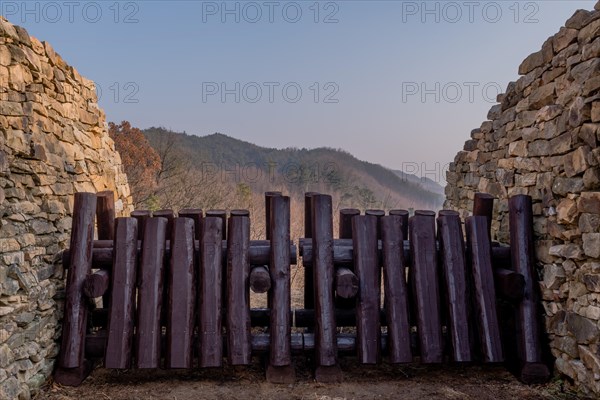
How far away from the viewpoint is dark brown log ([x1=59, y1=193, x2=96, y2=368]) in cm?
368

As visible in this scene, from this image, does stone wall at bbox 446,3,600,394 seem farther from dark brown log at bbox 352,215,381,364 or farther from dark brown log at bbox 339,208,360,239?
dark brown log at bbox 339,208,360,239

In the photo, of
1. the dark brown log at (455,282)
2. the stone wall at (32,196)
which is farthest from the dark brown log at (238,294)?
the dark brown log at (455,282)

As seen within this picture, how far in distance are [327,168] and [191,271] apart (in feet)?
101

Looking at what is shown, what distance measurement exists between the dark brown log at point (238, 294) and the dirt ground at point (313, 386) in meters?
0.28

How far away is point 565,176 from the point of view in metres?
3.54

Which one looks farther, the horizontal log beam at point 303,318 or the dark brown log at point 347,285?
the horizontal log beam at point 303,318

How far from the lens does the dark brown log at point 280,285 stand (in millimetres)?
3746

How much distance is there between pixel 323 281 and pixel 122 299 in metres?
1.67

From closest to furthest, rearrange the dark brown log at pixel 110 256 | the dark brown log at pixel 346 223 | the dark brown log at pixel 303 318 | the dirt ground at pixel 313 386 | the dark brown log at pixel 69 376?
the dirt ground at pixel 313 386
the dark brown log at pixel 69 376
the dark brown log at pixel 110 256
the dark brown log at pixel 303 318
the dark brown log at pixel 346 223

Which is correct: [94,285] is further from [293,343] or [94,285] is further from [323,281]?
[323,281]

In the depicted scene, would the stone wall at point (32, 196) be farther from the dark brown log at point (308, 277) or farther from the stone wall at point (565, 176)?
the stone wall at point (565, 176)

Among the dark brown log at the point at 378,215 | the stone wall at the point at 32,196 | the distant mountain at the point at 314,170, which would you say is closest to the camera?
the stone wall at the point at 32,196

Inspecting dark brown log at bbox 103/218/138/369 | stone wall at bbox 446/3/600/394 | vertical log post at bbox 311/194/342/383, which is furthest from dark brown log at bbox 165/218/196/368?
stone wall at bbox 446/3/600/394

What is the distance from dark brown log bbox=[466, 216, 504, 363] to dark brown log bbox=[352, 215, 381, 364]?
86 centimetres
